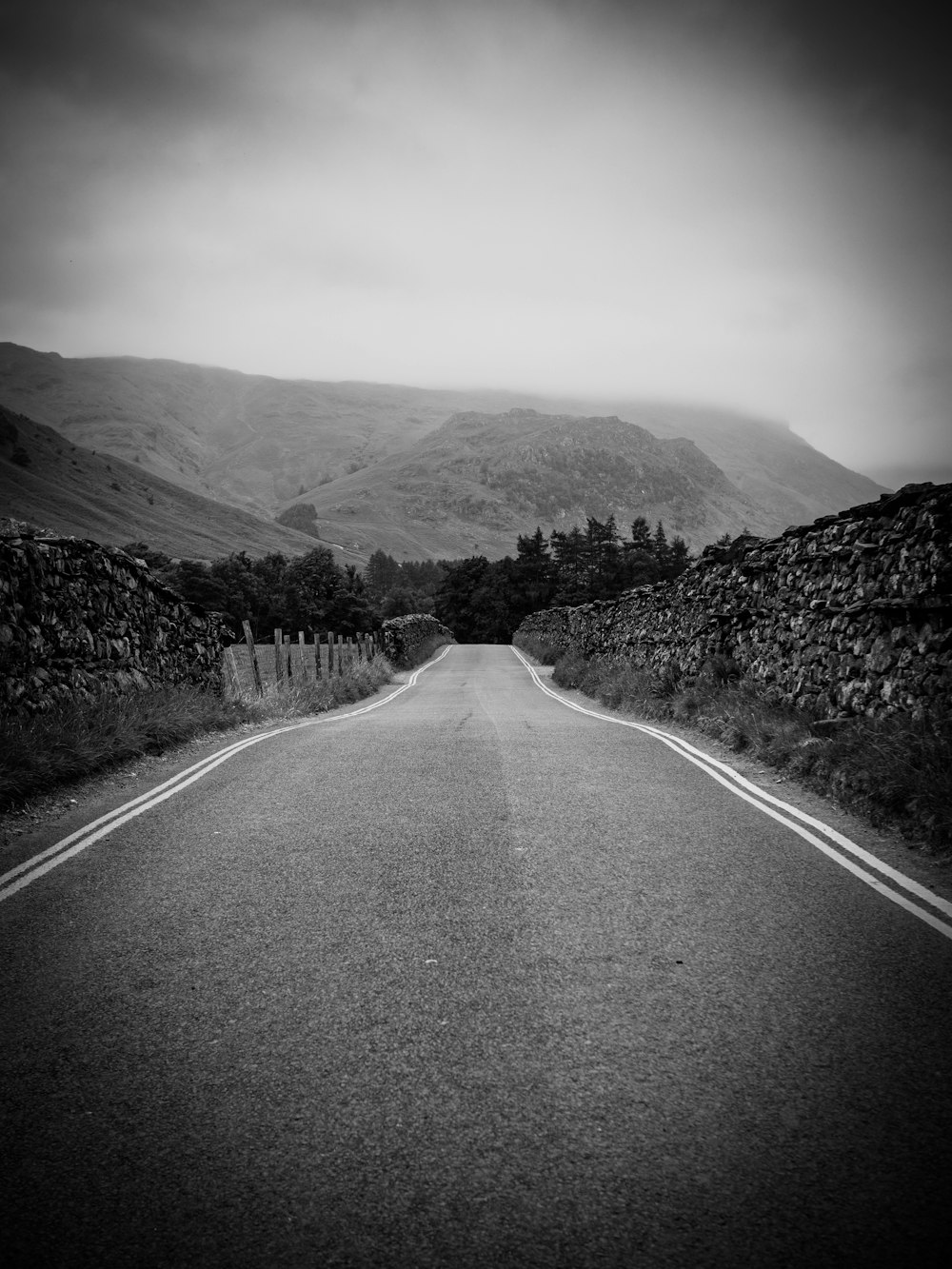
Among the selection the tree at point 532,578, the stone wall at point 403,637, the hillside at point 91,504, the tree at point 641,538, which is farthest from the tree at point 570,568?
the hillside at point 91,504

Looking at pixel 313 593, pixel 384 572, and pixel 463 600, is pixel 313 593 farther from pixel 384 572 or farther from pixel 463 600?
pixel 384 572

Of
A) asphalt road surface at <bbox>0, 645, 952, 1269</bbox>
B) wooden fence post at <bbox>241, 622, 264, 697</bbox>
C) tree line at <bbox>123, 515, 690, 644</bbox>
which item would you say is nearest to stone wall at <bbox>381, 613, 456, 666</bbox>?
wooden fence post at <bbox>241, 622, 264, 697</bbox>

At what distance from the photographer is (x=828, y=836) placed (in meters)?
5.35

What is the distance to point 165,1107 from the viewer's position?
2.36m

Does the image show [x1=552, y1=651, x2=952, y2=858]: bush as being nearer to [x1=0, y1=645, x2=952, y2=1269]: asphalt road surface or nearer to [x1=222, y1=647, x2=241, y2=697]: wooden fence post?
[x1=0, y1=645, x2=952, y2=1269]: asphalt road surface

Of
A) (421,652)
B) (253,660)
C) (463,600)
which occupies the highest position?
(463,600)

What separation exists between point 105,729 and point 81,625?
6.43 feet

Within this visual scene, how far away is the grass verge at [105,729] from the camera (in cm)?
649

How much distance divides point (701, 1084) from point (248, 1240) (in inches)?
61.4

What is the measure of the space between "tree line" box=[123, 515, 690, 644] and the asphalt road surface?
64.6 metres

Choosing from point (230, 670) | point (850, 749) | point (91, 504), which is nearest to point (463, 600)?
point (230, 670)

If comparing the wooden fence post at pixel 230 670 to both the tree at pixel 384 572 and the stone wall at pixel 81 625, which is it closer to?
the stone wall at pixel 81 625

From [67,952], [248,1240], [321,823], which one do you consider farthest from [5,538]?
[248,1240]

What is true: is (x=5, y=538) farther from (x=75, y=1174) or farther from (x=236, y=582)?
(x=236, y=582)
